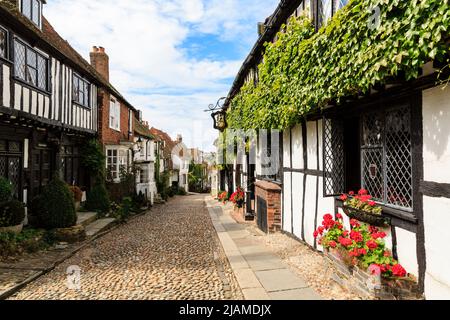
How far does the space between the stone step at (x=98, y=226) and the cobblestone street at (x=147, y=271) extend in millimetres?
444

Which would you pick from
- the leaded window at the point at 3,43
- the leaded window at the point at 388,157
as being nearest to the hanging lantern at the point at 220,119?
the leaded window at the point at 3,43

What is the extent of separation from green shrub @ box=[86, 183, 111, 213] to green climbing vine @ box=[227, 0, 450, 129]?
27.9 ft

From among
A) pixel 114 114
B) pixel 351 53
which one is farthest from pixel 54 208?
pixel 114 114

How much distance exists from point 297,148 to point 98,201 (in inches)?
352

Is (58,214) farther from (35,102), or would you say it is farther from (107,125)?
(107,125)

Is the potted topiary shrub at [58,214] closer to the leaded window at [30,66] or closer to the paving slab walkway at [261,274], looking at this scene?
the leaded window at [30,66]

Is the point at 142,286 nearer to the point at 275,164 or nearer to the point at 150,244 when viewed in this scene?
the point at 150,244

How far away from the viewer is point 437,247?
3186 mm

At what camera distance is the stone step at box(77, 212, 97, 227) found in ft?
A: 31.9

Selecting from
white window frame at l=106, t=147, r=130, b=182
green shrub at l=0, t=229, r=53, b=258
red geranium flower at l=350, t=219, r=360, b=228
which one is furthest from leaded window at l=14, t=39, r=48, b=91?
red geranium flower at l=350, t=219, r=360, b=228

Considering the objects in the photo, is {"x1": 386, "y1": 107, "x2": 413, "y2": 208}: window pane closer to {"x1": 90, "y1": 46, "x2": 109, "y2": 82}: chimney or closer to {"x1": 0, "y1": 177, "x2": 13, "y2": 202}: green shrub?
{"x1": 0, "y1": 177, "x2": 13, "y2": 202}: green shrub

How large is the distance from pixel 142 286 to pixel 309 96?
14.0ft

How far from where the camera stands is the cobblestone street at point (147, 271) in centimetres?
448
